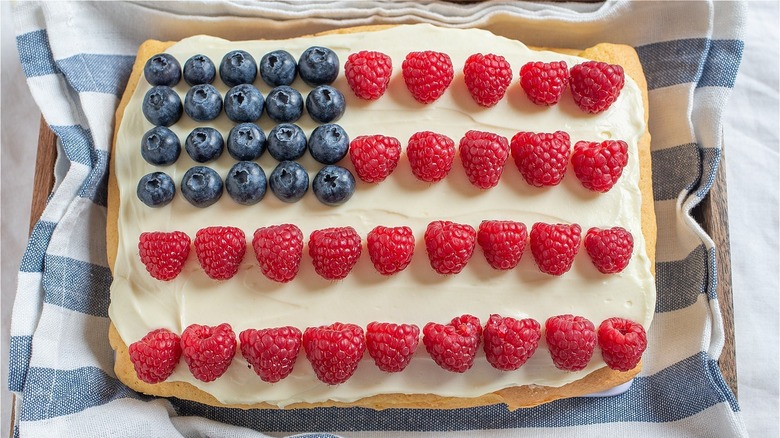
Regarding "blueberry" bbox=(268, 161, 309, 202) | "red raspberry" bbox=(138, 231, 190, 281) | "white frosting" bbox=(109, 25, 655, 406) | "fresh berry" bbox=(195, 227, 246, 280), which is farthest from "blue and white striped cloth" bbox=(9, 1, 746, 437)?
"blueberry" bbox=(268, 161, 309, 202)

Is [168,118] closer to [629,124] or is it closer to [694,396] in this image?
[629,124]

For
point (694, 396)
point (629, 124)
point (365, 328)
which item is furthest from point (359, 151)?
point (694, 396)

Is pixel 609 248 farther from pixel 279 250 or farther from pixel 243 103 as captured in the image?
pixel 243 103

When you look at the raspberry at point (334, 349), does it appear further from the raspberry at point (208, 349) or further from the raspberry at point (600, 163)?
the raspberry at point (600, 163)

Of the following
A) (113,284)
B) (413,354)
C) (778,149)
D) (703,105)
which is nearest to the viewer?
(413,354)

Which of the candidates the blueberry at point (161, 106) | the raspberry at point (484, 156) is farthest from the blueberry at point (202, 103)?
the raspberry at point (484, 156)

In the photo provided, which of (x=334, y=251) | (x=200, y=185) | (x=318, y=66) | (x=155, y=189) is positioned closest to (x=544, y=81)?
(x=318, y=66)

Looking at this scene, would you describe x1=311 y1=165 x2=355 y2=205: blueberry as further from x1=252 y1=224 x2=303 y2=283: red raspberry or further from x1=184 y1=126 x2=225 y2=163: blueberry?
x1=184 y1=126 x2=225 y2=163: blueberry
